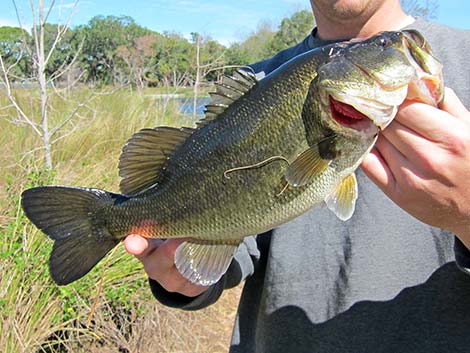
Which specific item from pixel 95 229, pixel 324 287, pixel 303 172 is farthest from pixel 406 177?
pixel 95 229

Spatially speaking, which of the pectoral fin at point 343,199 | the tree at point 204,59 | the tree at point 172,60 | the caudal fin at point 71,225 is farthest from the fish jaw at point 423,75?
the tree at point 172,60

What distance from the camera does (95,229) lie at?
1904 mm

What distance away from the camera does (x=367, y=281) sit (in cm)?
190

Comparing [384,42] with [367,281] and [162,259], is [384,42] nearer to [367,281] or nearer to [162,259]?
[367,281]

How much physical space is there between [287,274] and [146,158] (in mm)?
761

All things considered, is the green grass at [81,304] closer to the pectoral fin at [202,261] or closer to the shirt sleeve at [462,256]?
the pectoral fin at [202,261]

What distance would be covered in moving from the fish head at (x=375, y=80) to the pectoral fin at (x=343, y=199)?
22cm

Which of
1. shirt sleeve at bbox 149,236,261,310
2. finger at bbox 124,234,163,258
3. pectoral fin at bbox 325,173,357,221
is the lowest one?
shirt sleeve at bbox 149,236,261,310

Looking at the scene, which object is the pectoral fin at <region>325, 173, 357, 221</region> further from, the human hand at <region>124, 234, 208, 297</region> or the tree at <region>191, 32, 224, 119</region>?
the tree at <region>191, 32, 224, 119</region>

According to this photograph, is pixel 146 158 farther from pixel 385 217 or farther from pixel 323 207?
pixel 385 217

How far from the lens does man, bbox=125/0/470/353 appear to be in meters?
1.82

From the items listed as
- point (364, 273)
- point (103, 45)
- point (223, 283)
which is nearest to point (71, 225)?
point (223, 283)

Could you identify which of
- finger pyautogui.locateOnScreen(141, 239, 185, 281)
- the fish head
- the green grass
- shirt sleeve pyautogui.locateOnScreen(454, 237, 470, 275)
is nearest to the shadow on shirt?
shirt sleeve pyautogui.locateOnScreen(454, 237, 470, 275)

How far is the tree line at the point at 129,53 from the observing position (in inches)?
255
